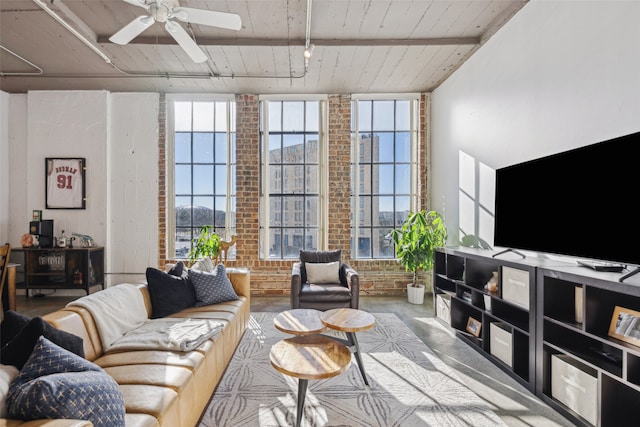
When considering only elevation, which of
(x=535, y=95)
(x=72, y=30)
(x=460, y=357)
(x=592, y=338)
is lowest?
(x=460, y=357)

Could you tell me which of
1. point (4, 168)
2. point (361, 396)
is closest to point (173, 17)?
point (361, 396)

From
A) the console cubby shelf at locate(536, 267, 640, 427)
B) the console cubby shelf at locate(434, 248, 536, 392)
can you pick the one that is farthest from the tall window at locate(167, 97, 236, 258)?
the console cubby shelf at locate(536, 267, 640, 427)

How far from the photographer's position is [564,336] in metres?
2.15

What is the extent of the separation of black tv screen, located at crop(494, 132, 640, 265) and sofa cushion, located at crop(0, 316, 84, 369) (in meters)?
2.99

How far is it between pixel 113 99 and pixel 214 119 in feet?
5.34

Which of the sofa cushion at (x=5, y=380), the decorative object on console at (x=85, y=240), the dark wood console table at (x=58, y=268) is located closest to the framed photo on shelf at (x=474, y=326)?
the sofa cushion at (x=5, y=380)

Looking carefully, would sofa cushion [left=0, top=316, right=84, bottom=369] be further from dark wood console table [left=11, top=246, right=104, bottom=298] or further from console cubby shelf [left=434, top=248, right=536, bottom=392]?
dark wood console table [left=11, top=246, right=104, bottom=298]

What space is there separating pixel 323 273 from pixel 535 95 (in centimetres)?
289

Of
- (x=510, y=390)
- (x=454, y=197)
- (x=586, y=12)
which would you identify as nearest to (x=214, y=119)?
(x=454, y=197)

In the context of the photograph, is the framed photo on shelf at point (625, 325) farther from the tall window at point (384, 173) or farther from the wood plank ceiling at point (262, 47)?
the tall window at point (384, 173)

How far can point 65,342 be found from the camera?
1466 millimetres

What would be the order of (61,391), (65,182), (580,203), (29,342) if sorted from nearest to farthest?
(61,391) → (29,342) → (580,203) → (65,182)

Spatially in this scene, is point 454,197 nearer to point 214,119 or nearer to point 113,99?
point 214,119

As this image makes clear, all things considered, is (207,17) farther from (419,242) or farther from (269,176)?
(419,242)
